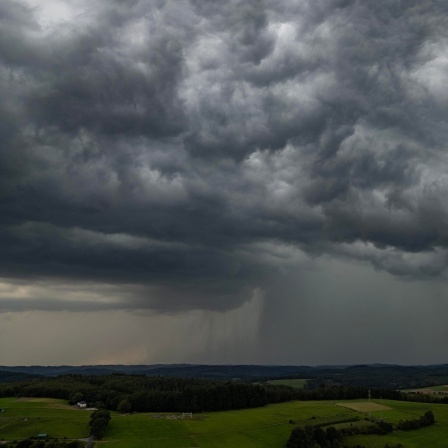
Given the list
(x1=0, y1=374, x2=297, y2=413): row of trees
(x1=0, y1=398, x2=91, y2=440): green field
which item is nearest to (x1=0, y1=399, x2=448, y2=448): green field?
(x1=0, y1=398, x2=91, y2=440): green field

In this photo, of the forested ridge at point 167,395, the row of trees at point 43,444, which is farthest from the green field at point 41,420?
the forested ridge at point 167,395

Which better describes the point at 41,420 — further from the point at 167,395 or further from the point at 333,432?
the point at 333,432

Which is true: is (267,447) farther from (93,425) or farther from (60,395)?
(60,395)

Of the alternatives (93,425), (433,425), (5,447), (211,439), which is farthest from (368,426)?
(5,447)

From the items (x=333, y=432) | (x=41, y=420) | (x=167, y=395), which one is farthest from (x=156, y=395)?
(x=333, y=432)

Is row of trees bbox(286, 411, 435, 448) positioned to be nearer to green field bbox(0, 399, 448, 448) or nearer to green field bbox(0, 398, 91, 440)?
green field bbox(0, 399, 448, 448)

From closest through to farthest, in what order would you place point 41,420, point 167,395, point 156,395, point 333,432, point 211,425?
point 333,432
point 41,420
point 211,425
point 156,395
point 167,395

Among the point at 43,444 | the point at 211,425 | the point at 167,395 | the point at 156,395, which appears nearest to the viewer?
the point at 43,444

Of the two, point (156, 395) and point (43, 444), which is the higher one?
point (156, 395)

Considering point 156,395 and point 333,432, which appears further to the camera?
point 156,395
